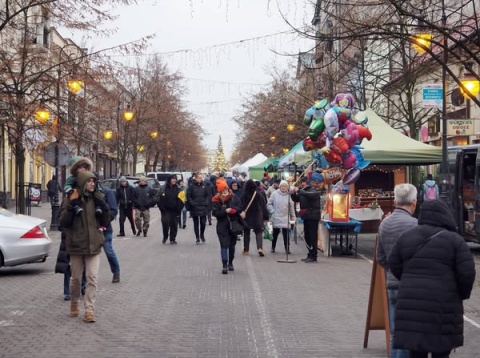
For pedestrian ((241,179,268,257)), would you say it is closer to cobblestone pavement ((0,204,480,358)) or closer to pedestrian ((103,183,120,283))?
cobblestone pavement ((0,204,480,358))

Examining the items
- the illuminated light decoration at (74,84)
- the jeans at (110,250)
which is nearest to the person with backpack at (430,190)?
the illuminated light decoration at (74,84)

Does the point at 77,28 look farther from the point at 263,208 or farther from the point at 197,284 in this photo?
the point at 197,284

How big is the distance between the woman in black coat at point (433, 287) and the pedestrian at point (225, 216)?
27.1ft

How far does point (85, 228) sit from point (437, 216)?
4760 mm

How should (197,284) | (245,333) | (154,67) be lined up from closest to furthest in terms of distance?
(245,333), (197,284), (154,67)

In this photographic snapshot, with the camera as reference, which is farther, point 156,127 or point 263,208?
point 156,127

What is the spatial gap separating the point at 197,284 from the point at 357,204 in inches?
338

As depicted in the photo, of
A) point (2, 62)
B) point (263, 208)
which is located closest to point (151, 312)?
point (263, 208)

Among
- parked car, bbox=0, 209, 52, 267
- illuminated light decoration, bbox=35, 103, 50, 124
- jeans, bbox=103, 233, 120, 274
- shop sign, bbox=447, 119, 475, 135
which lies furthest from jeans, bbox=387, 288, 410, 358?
illuminated light decoration, bbox=35, 103, 50, 124

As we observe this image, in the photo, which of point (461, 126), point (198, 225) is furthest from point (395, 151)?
point (198, 225)

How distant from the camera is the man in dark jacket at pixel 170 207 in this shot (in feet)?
65.5

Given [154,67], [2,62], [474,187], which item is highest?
[154,67]

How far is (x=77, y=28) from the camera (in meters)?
21.8

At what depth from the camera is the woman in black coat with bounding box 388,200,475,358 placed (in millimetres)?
5059
